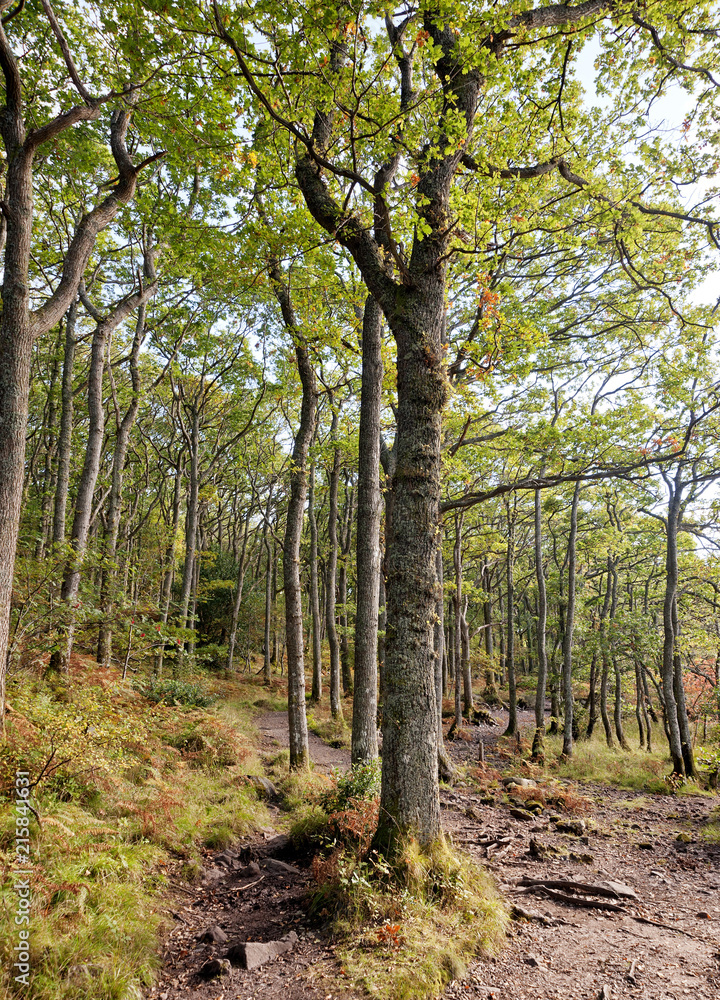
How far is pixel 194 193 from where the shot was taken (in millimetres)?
11633

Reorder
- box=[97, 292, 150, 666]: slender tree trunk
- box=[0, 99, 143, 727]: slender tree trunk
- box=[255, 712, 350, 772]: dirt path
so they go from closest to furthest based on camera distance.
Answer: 1. box=[0, 99, 143, 727]: slender tree trunk
2. box=[97, 292, 150, 666]: slender tree trunk
3. box=[255, 712, 350, 772]: dirt path

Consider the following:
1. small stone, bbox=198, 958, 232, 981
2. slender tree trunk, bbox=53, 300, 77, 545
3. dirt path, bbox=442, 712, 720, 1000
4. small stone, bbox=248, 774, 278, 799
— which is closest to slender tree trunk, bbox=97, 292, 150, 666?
slender tree trunk, bbox=53, 300, 77, 545

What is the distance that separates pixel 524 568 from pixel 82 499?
108ft

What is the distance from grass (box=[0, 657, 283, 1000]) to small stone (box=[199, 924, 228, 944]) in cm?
40

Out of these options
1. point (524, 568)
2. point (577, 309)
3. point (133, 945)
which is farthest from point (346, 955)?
point (524, 568)

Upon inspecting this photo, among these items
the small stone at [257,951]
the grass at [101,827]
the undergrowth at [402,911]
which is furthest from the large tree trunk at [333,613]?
the small stone at [257,951]

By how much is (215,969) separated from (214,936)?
0.56 m

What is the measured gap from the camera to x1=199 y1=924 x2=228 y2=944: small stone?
14.1ft

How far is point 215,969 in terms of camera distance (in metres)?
3.81

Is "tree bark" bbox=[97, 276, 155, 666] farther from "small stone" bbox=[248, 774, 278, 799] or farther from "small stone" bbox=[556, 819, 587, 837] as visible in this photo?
"small stone" bbox=[556, 819, 587, 837]

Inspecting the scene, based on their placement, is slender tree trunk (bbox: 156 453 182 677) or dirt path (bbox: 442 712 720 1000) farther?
slender tree trunk (bbox: 156 453 182 677)

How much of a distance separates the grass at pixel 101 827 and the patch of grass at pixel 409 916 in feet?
5.12

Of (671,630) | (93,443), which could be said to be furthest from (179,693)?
(671,630)

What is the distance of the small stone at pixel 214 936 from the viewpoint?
14.1 feet
